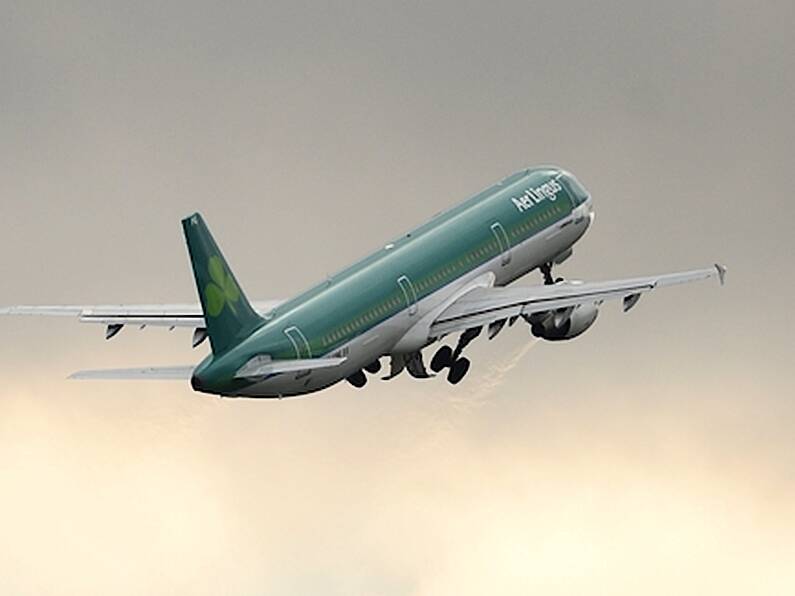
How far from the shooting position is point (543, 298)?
12131cm

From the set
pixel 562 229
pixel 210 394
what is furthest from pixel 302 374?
pixel 562 229

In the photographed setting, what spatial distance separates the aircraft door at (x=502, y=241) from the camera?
128 meters

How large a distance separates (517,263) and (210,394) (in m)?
18.8

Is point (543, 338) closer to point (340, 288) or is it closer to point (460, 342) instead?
point (460, 342)

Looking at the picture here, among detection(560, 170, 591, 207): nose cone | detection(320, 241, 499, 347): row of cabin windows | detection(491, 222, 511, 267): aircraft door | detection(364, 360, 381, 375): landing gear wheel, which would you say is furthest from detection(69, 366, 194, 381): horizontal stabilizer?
detection(560, 170, 591, 207): nose cone

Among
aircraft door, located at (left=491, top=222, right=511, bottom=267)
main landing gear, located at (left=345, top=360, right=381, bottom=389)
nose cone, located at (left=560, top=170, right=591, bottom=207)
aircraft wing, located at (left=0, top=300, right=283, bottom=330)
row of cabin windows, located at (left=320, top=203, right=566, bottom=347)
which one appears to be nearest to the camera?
row of cabin windows, located at (left=320, top=203, right=566, bottom=347)

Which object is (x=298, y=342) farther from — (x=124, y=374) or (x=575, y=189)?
(x=575, y=189)

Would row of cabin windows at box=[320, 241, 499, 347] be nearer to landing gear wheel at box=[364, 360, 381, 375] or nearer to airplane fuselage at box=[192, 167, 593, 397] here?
airplane fuselage at box=[192, 167, 593, 397]

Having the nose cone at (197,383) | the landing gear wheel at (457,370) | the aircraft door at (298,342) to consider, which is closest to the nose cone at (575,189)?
the landing gear wheel at (457,370)

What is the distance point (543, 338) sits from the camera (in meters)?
127

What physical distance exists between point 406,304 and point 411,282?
114 cm

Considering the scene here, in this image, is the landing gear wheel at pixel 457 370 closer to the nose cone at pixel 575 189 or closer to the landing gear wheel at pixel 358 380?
the landing gear wheel at pixel 358 380

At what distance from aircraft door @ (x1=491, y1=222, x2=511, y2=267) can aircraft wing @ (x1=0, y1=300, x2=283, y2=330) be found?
9832 millimetres

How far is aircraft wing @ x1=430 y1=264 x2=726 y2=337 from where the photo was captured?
392ft
